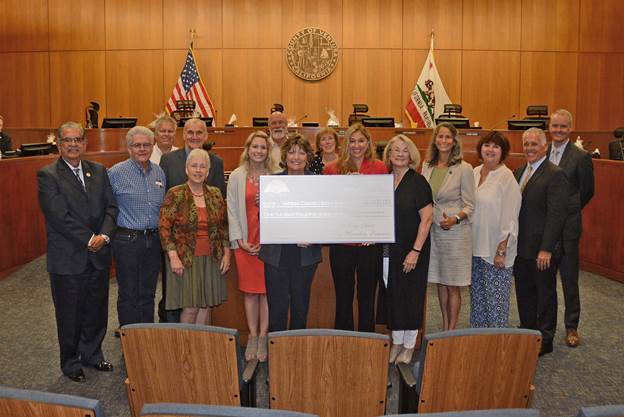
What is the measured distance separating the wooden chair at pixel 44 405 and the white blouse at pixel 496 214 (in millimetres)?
3041

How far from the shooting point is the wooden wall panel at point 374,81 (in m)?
12.7

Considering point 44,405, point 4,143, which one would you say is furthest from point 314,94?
point 44,405

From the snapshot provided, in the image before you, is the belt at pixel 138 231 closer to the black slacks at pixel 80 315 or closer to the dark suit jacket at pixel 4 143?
the black slacks at pixel 80 315

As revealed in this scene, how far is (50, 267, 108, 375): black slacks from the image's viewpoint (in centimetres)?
376

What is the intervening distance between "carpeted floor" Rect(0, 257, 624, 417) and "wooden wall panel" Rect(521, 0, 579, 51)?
7.99m

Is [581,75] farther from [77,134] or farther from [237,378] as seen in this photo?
[237,378]

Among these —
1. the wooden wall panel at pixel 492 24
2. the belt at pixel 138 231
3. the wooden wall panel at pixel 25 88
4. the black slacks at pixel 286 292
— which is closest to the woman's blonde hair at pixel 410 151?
the black slacks at pixel 286 292

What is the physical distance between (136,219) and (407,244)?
66.3 inches

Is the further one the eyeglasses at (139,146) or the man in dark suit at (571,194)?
the man in dark suit at (571,194)

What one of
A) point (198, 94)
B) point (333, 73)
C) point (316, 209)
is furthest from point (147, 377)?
point (333, 73)

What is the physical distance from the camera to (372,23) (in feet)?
41.4

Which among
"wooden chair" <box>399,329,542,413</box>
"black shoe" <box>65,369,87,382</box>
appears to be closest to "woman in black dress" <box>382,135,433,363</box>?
"wooden chair" <box>399,329,542,413</box>

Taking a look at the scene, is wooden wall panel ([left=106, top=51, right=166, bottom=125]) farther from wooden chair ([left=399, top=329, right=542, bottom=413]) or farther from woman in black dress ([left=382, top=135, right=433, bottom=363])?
wooden chair ([left=399, top=329, right=542, bottom=413])

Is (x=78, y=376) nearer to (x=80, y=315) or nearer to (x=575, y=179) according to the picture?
(x=80, y=315)
